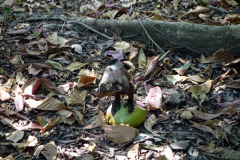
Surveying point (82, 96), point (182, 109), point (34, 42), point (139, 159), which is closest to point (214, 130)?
point (182, 109)

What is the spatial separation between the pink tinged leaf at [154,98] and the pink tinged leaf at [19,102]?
157cm

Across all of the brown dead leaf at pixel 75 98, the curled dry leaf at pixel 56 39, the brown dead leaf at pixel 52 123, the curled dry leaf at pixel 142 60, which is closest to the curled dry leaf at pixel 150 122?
the brown dead leaf at pixel 75 98

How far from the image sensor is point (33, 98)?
331cm

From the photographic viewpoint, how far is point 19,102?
3.17 m

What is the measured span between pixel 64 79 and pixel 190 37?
213 centimetres

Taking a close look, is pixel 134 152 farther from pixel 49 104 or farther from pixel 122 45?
pixel 122 45

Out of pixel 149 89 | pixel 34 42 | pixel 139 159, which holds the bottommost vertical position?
pixel 139 159

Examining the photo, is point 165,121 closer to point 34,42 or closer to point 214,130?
point 214,130

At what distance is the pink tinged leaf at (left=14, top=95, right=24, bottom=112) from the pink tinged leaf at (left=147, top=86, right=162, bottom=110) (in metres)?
1.57

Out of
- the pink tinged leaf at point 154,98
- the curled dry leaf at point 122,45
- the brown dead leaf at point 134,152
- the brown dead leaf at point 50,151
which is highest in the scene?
the curled dry leaf at point 122,45

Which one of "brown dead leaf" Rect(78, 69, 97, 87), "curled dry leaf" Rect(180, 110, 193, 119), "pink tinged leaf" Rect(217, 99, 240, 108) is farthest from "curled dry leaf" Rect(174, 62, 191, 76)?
"brown dead leaf" Rect(78, 69, 97, 87)

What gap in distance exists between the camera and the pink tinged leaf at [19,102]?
3.11 meters

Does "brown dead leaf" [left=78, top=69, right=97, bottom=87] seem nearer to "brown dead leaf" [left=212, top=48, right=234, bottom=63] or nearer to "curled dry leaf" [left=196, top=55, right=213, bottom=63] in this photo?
"curled dry leaf" [left=196, top=55, right=213, bottom=63]

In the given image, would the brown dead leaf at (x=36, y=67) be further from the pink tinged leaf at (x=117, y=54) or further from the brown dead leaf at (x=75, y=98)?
the pink tinged leaf at (x=117, y=54)
